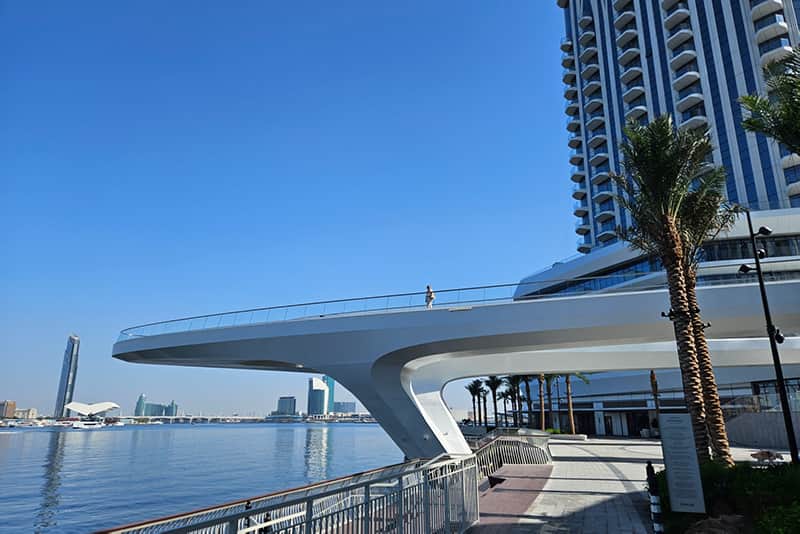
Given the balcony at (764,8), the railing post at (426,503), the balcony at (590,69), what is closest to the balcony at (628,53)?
the balcony at (590,69)

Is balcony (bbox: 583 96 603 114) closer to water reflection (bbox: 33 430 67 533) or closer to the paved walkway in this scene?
the paved walkway

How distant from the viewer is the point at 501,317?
2164 centimetres

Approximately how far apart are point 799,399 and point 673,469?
27226mm

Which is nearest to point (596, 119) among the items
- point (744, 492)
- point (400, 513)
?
point (744, 492)

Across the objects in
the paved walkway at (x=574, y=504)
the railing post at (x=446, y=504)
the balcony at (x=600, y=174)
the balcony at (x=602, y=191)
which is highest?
the balcony at (x=600, y=174)

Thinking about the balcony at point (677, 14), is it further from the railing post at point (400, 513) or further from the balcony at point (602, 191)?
the railing post at point (400, 513)

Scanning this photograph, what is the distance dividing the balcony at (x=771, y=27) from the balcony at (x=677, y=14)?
892 cm

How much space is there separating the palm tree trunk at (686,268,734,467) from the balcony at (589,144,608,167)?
214 ft

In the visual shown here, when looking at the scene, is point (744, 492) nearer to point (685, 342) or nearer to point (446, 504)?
point (446, 504)

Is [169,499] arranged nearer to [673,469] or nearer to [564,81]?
[673,469]

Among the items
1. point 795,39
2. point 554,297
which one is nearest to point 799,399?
point 554,297

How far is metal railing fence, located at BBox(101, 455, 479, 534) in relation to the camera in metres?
5.23

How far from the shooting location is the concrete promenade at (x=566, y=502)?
9500 mm

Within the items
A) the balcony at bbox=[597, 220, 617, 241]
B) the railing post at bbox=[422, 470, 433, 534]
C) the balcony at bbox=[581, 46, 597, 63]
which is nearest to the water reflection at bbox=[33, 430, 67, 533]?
the railing post at bbox=[422, 470, 433, 534]
